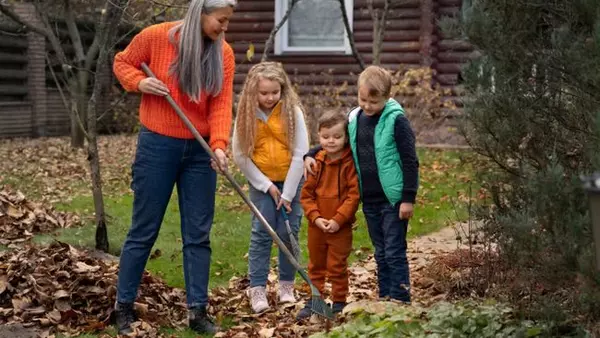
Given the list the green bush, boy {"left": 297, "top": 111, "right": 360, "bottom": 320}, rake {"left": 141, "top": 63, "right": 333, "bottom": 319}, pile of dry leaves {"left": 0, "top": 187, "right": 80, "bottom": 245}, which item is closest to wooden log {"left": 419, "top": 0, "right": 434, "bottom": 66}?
pile of dry leaves {"left": 0, "top": 187, "right": 80, "bottom": 245}

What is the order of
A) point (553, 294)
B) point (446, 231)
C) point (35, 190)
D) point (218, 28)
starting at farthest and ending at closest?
point (35, 190) < point (446, 231) < point (218, 28) < point (553, 294)

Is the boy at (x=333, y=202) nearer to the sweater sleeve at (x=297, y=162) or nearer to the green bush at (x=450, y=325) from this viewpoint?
the sweater sleeve at (x=297, y=162)

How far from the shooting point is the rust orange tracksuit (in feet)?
20.5

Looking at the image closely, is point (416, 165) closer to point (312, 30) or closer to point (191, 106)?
point (191, 106)

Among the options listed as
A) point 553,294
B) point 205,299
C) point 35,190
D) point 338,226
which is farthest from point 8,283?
point 35,190

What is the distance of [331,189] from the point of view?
6266mm

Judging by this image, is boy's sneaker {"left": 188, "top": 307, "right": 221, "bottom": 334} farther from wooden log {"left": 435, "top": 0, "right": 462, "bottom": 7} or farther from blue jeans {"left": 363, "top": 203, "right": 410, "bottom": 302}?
wooden log {"left": 435, "top": 0, "right": 462, "bottom": 7}

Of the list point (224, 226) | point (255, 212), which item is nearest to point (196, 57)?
point (255, 212)

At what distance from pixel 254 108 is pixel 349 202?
0.92m

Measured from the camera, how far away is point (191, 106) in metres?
5.92

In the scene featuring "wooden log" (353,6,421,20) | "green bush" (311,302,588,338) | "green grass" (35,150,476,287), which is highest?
"wooden log" (353,6,421,20)

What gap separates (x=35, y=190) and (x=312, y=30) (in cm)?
817

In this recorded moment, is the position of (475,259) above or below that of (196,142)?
below

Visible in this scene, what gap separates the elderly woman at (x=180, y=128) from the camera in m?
5.84
